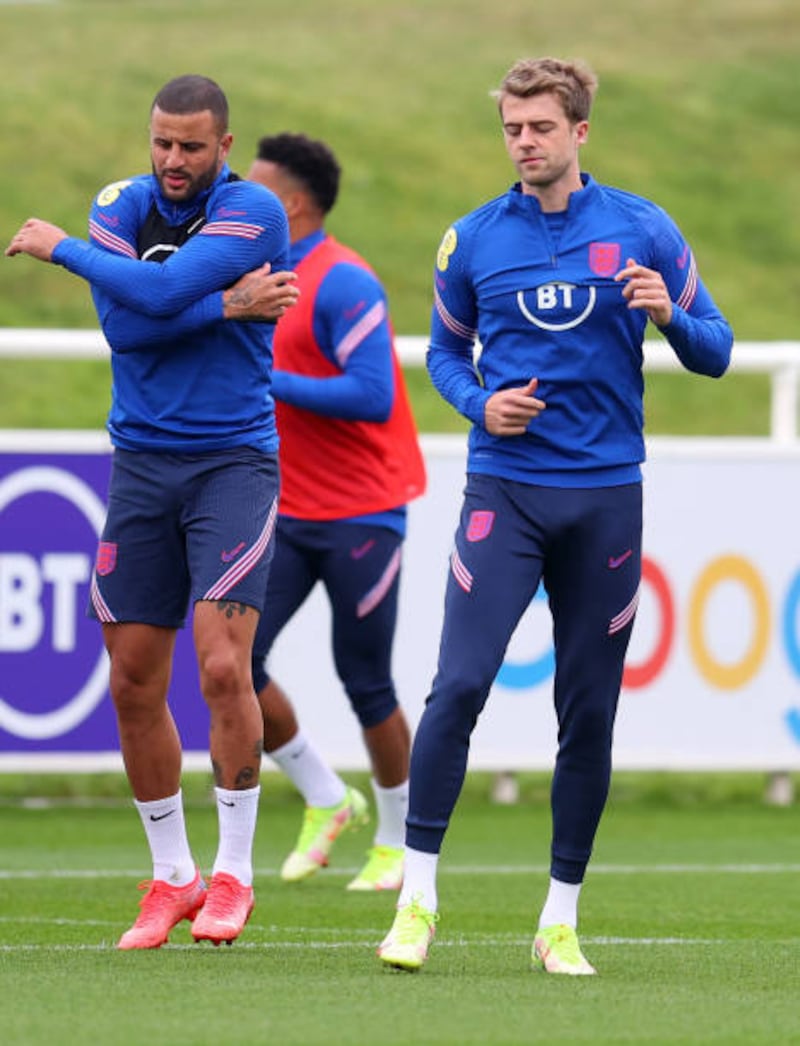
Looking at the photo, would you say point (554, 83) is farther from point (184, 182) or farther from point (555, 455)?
point (184, 182)

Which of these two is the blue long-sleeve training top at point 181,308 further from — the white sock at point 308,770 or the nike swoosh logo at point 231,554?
the white sock at point 308,770

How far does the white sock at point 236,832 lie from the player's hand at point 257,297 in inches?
48.1

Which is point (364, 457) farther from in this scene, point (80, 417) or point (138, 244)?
point (80, 417)

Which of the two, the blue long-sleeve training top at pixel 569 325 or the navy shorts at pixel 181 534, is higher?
the blue long-sleeve training top at pixel 569 325

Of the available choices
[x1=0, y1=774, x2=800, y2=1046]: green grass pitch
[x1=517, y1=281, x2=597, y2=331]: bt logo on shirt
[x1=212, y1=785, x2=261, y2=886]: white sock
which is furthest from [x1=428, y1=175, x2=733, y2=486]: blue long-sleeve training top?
[x1=0, y1=774, x2=800, y2=1046]: green grass pitch

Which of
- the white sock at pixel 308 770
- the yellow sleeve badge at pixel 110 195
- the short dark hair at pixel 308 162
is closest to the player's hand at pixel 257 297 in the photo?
the yellow sleeve badge at pixel 110 195

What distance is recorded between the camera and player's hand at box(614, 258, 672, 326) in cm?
614

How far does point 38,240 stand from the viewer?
6641 millimetres

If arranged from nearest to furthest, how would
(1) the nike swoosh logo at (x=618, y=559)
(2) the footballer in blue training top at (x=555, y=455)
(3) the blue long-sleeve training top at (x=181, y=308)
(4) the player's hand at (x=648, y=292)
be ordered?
(4) the player's hand at (x=648, y=292) < (2) the footballer in blue training top at (x=555, y=455) < (1) the nike swoosh logo at (x=618, y=559) < (3) the blue long-sleeve training top at (x=181, y=308)

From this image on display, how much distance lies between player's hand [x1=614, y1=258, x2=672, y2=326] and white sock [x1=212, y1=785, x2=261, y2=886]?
164 centimetres

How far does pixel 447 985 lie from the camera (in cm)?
606

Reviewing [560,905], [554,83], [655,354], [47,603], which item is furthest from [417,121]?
[560,905]

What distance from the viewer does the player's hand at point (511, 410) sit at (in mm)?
6203

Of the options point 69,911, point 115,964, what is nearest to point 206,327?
point 115,964
